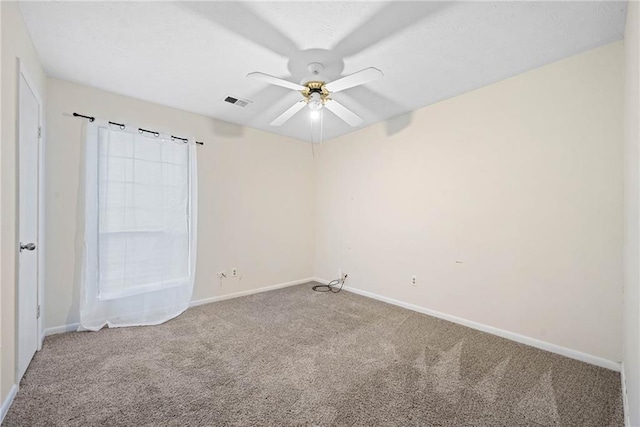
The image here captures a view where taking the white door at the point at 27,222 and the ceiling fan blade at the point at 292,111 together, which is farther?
the ceiling fan blade at the point at 292,111

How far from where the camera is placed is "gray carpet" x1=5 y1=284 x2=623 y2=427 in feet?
5.14

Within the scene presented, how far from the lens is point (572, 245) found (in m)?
2.22

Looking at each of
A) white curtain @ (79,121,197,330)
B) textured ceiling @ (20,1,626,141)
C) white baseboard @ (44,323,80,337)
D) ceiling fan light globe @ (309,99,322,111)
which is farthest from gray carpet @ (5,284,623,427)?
textured ceiling @ (20,1,626,141)

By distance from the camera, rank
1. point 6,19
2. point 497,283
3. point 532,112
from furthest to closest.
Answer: point 497,283
point 532,112
point 6,19

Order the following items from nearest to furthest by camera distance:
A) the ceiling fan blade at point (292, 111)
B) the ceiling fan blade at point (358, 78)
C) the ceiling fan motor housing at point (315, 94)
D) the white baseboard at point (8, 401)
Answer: the white baseboard at point (8, 401), the ceiling fan blade at point (358, 78), the ceiling fan motor housing at point (315, 94), the ceiling fan blade at point (292, 111)

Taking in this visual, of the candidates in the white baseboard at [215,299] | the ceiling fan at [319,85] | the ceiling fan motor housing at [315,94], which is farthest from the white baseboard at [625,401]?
the white baseboard at [215,299]

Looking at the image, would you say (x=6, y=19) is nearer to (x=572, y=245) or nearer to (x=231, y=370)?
(x=231, y=370)

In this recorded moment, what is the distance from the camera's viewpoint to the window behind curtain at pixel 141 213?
2789 mm

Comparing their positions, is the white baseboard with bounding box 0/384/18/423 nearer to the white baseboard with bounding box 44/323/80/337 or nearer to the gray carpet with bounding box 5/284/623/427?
the gray carpet with bounding box 5/284/623/427

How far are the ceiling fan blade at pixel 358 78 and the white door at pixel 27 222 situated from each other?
6.70 ft

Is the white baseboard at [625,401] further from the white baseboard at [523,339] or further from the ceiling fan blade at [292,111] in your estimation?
the ceiling fan blade at [292,111]

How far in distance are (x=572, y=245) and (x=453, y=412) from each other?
5.30 ft

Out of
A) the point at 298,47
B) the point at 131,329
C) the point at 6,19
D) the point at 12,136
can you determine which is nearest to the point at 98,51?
the point at 6,19

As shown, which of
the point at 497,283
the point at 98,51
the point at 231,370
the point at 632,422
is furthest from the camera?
the point at 497,283
